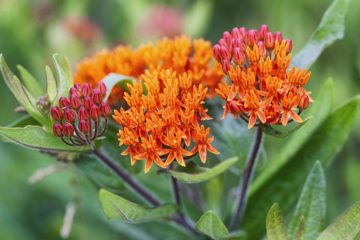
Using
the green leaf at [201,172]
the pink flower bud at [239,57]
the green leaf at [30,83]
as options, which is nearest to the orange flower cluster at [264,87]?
the pink flower bud at [239,57]

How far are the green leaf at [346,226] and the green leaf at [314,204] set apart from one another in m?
0.13

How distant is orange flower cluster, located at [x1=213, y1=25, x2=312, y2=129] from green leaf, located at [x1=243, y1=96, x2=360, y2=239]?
404 millimetres

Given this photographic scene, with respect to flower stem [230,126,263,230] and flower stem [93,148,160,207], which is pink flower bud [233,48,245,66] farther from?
flower stem [93,148,160,207]

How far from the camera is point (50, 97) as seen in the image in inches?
52.5

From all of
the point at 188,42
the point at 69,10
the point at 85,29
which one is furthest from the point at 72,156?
the point at 69,10

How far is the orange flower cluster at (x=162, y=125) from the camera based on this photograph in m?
1.20

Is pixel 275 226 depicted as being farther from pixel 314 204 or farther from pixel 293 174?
pixel 293 174

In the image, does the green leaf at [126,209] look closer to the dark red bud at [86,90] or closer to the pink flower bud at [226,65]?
the dark red bud at [86,90]

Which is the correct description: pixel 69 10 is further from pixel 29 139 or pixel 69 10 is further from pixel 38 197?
pixel 29 139

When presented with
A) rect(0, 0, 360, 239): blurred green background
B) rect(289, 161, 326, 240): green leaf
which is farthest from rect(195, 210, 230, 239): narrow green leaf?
rect(0, 0, 360, 239): blurred green background

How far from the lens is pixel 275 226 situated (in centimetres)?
120

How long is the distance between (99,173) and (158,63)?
1.28 ft

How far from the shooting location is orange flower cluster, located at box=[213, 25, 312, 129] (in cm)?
119

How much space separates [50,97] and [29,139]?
0.14 metres
